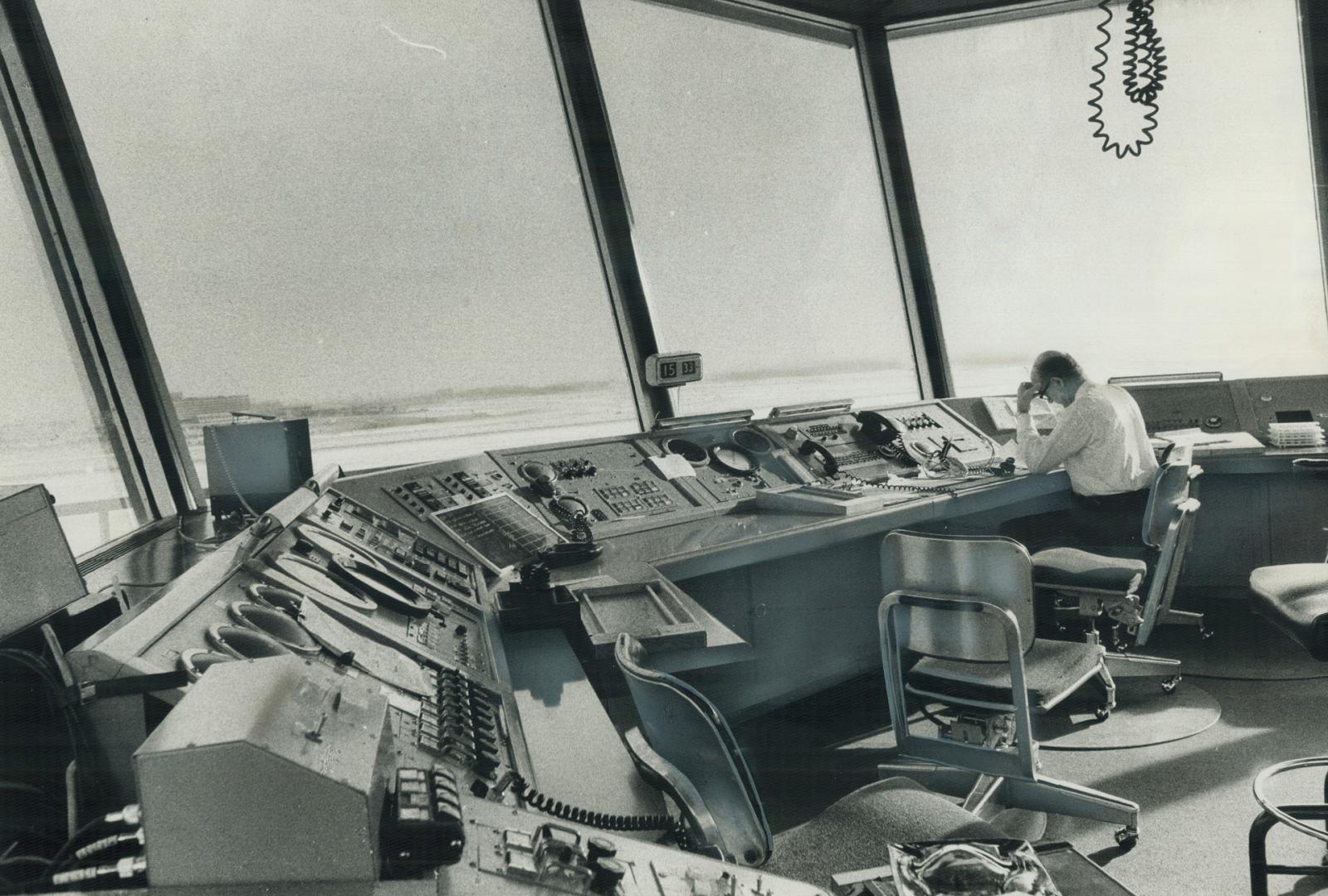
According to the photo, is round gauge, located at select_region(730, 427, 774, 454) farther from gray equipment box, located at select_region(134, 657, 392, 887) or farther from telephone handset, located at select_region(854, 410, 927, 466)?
gray equipment box, located at select_region(134, 657, 392, 887)

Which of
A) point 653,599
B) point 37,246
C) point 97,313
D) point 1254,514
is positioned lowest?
point 1254,514

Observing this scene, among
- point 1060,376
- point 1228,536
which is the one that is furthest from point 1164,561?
point 1228,536

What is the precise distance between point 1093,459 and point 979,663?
151 cm

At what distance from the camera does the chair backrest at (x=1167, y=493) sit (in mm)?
3105

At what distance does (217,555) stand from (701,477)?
6.47 feet

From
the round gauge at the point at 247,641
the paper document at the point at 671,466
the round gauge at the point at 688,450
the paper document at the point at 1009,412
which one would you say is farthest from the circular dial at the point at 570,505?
the paper document at the point at 1009,412

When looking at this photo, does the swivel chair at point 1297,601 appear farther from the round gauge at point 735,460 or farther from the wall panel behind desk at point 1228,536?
the wall panel behind desk at point 1228,536

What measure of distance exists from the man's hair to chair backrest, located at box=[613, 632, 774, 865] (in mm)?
2888

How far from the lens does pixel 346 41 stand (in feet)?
9.74

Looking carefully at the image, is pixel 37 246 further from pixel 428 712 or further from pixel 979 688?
pixel 979 688

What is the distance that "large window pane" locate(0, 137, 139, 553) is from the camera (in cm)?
196

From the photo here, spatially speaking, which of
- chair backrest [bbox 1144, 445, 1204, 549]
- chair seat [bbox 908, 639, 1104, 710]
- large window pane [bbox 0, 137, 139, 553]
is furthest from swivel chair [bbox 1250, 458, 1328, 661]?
large window pane [bbox 0, 137, 139, 553]

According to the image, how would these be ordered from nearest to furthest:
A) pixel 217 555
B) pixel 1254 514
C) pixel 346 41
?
pixel 217 555 → pixel 346 41 → pixel 1254 514

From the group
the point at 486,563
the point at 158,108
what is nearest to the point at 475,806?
the point at 486,563
